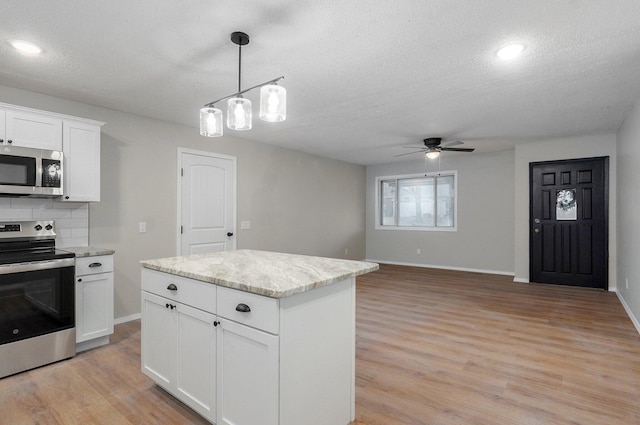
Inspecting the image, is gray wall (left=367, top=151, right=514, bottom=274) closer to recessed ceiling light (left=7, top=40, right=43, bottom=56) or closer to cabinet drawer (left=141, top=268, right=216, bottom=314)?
cabinet drawer (left=141, top=268, right=216, bottom=314)

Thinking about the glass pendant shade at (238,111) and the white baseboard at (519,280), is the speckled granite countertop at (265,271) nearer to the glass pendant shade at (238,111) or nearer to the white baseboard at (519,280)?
the glass pendant shade at (238,111)

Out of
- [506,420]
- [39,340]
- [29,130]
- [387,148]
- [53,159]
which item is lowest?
[506,420]

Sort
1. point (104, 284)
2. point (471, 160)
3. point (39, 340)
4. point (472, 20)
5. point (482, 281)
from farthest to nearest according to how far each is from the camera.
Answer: point (471, 160) → point (482, 281) → point (104, 284) → point (39, 340) → point (472, 20)

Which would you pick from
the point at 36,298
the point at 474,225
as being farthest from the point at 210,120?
the point at 474,225

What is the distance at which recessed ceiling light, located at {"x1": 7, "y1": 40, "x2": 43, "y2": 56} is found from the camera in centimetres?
230

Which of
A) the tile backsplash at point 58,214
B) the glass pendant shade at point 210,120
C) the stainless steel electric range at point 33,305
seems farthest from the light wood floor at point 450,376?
the glass pendant shade at point 210,120

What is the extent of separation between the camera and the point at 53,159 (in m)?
2.97

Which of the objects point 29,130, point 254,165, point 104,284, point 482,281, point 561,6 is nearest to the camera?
point 561,6

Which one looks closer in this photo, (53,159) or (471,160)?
(53,159)

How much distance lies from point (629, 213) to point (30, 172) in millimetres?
6066

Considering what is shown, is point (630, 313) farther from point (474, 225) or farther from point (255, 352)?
point (255, 352)

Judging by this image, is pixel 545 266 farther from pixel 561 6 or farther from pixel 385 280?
pixel 561 6

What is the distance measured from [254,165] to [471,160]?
426 centimetres

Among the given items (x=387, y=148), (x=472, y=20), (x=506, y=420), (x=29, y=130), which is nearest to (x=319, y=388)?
(x=506, y=420)
